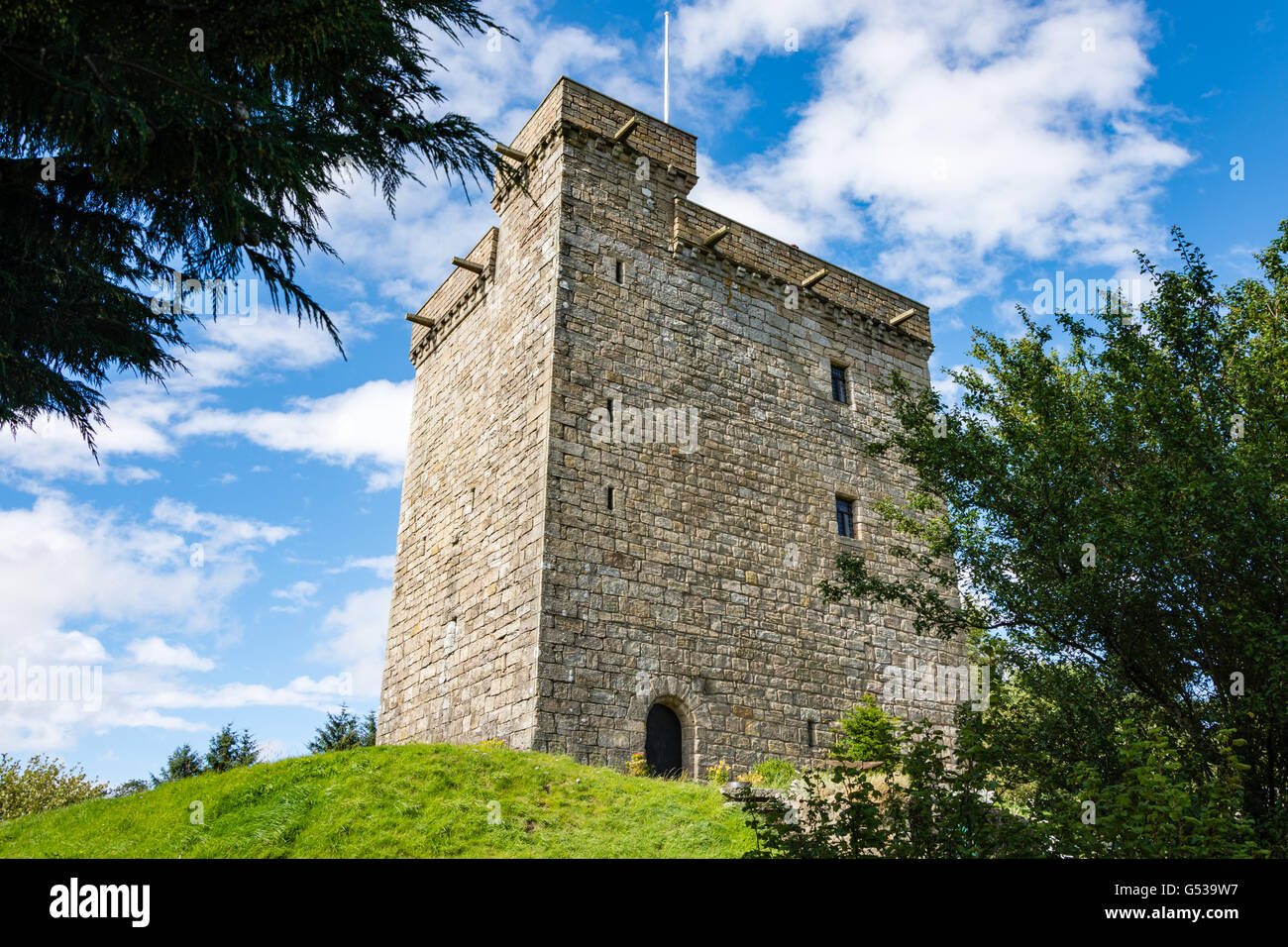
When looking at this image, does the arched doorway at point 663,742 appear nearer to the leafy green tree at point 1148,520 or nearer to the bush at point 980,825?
the leafy green tree at point 1148,520

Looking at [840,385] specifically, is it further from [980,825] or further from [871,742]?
[980,825]

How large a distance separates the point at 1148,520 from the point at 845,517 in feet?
25.2

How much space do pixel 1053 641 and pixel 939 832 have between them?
16.5ft

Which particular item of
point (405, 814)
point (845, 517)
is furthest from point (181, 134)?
point (845, 517)

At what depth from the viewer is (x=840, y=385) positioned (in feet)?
55.5

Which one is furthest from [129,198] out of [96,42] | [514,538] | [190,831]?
[514,538]

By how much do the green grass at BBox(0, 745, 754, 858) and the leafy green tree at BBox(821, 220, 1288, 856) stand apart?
379 centimetres

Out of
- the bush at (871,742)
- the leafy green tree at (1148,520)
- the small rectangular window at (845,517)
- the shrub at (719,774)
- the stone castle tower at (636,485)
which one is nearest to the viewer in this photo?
the bush at (871,742)

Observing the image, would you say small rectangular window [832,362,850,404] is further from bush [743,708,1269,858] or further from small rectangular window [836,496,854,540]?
bush [743,708,1269,858]

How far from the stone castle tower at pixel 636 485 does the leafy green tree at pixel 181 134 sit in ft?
18.0

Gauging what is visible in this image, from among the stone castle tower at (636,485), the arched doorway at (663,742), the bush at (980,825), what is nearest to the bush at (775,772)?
the stone castle tower at (636,485)

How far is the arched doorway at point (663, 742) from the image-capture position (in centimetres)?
1197

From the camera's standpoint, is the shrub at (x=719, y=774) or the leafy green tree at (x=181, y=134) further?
the shrub at (x=719, y=774)
